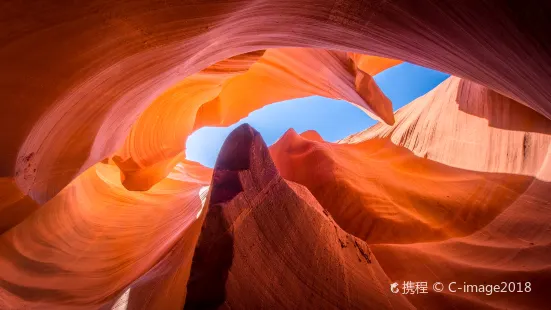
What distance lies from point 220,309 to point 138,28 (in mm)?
2011

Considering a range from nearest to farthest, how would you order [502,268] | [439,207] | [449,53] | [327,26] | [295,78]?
[449,53] → [327,26] → [502,268] → [439,207] → [295,78]

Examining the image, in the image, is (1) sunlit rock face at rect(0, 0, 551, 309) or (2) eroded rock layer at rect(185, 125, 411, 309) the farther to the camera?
(2) eroded rock layer at rect(185, 125, 411, 309)

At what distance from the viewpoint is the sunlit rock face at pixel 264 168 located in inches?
79.1

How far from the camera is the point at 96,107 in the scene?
8.47 ft

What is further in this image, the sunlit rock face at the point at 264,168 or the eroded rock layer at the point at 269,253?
the eroded rock layer at the point at 269,253

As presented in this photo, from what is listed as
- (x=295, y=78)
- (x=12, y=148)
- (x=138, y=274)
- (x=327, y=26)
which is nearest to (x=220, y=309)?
(x=12, y=148)

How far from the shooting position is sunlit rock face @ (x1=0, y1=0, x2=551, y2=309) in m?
2.01

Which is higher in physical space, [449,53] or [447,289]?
[449,53]

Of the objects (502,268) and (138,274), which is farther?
(138,274)

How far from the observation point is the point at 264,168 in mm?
3811

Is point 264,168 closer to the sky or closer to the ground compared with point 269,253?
closer to the sky

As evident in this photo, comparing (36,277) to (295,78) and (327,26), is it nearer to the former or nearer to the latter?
A: (327,26)

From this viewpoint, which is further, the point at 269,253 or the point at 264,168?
the point at 264,168

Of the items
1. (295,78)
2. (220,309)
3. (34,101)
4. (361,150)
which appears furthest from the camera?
(361,150)
